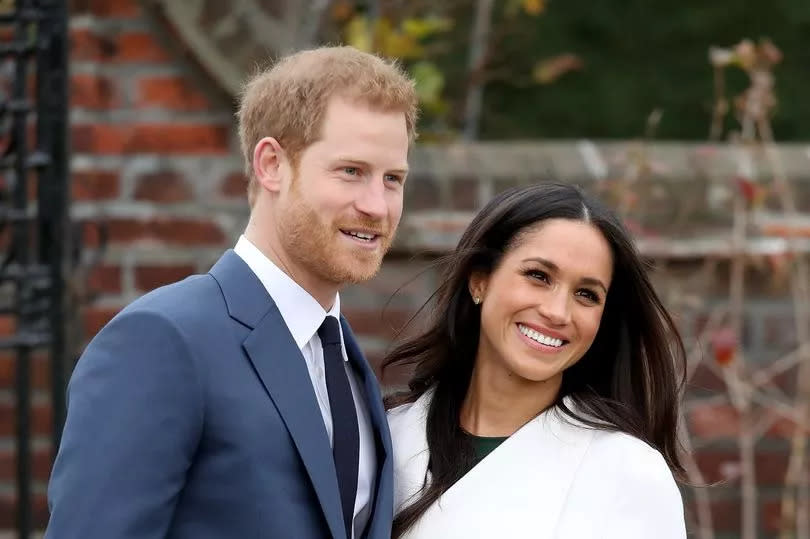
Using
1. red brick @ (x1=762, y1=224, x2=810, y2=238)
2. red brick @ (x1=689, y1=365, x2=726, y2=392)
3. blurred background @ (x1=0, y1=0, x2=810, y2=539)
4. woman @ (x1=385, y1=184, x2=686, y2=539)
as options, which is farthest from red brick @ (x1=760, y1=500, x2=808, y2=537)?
woman @ (x1=385, y1=184, x2=686, y2=539)

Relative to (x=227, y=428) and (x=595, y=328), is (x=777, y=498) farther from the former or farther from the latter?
(x=227, y=428)

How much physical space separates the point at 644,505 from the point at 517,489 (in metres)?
0.27

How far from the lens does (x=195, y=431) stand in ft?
8.53

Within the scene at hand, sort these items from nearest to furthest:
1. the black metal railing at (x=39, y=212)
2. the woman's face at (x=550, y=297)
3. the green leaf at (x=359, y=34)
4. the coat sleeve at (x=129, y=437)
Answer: the coat sleeve at (x=129, y=437), the woman's face at (x=550, y=297), the black metal railing at (x=39, y=212), the green leaf at (x=359, y=34)

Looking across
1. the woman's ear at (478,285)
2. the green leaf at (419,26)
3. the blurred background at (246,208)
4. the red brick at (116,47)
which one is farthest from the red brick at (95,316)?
the woman's ear at (478,285)

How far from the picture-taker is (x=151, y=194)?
15.5 ft

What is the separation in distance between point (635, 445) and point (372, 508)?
0.56 m

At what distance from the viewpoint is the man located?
257 centimetres

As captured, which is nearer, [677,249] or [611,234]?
[611,234]

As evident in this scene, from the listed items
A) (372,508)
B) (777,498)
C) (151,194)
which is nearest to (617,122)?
(777,498)

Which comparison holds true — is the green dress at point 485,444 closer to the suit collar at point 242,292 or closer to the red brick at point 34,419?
the suit collar at point 242,292

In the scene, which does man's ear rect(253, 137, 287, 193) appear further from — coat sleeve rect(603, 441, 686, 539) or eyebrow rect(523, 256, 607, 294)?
coat sleeve rect(603, 441, 686, 539)

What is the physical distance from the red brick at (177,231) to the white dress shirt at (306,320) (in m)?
1.83

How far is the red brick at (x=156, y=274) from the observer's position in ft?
15.5
